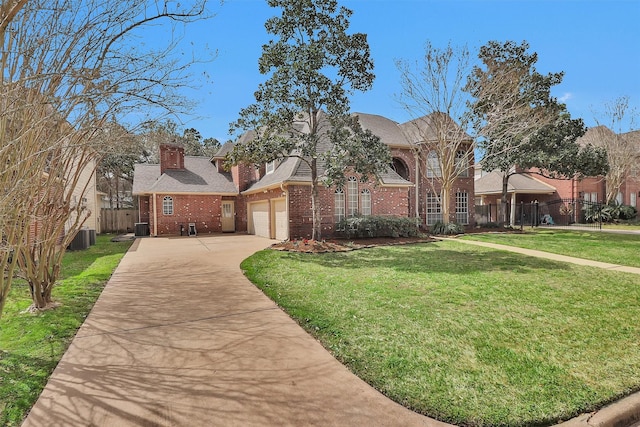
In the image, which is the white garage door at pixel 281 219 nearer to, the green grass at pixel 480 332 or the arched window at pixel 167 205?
the green grass at pixel 480 332

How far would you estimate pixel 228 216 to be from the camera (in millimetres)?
22297

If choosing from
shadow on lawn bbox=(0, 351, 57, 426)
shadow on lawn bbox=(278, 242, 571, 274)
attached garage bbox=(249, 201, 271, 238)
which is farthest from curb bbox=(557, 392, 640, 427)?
attached garage bbox=(249, 201, 271, 238)

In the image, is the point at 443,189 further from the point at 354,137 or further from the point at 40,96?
the point at 40,96

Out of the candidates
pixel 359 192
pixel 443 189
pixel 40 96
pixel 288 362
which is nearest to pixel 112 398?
pixel 288 362

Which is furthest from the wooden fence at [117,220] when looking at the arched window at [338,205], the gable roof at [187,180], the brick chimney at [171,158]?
the arched window at [338,205]

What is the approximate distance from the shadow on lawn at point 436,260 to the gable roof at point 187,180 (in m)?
11.8

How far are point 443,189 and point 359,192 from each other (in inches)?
183

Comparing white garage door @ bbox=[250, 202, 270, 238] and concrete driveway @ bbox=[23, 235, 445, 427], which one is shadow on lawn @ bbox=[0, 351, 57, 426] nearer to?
concrete driveway @ bbox=[23, 235, 445, 427]

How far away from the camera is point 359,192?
664 inches

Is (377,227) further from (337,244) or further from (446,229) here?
(446,229)

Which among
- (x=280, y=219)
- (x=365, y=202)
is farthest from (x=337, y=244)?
(x=365, y=202)

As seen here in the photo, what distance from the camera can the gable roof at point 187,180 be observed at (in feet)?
66.9

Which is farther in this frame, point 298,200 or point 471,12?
point 298,200

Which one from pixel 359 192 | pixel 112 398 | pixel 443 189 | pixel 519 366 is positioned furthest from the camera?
pixel 443 189
